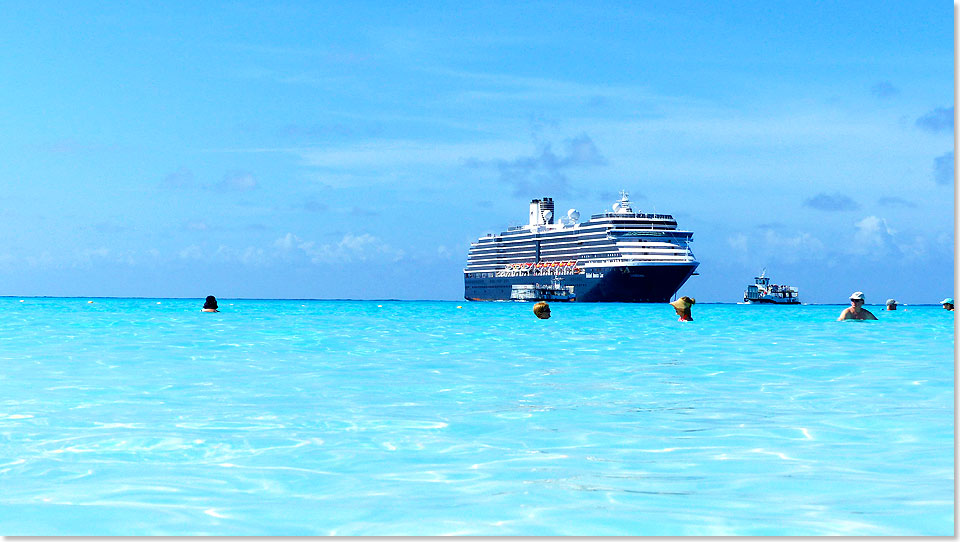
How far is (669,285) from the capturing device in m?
111

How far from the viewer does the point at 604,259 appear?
372 feet

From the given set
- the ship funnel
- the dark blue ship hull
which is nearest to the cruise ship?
the dark blue ship hull

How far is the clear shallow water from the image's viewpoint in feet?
19.6

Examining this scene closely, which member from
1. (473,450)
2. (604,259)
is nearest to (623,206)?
(604,259)

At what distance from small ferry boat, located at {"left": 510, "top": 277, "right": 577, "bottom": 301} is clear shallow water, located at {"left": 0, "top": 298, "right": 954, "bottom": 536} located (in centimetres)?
10080

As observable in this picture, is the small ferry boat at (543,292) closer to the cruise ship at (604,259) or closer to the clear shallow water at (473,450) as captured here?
the cruise ship at (604,259)

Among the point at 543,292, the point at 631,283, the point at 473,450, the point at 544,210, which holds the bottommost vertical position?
the point at 473,450

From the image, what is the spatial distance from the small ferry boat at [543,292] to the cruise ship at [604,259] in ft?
0.40

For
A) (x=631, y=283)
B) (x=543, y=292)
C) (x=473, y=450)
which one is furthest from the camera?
(x=543, y=292)

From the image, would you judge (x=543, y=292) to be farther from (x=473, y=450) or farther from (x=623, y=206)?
(x=473, y=450)

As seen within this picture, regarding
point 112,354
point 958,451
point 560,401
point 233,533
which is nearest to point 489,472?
point 233,533

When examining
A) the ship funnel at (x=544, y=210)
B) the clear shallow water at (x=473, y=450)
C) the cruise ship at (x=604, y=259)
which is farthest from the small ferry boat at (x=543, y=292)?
the clear shallow water at (x=473, y=450)

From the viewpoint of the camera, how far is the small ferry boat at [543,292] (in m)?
118

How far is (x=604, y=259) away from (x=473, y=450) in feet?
347
